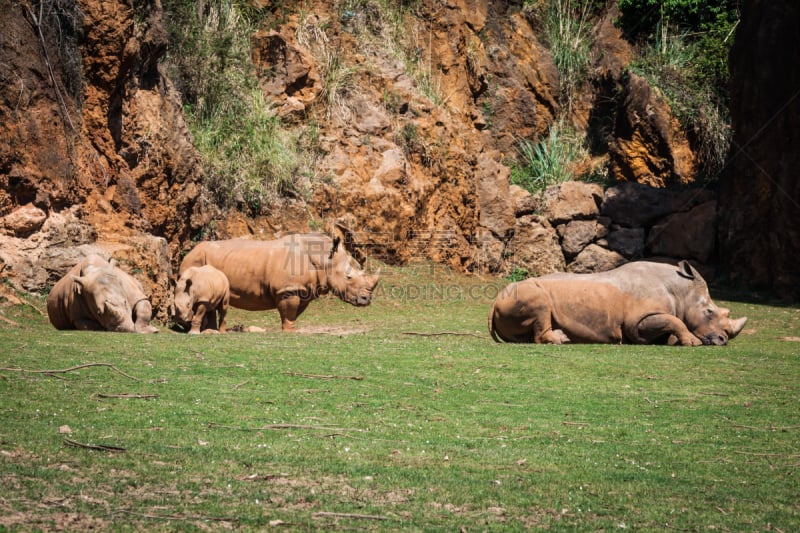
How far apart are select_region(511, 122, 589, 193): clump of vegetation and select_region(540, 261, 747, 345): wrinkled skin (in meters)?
13.8

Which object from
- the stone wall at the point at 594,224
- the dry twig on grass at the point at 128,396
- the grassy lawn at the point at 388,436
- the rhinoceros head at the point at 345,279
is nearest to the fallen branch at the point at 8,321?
the grassy lawn at the point at 388,436

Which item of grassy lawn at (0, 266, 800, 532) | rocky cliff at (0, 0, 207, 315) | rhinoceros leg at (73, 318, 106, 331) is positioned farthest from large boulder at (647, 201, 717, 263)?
rhinoceros leg at (73, 318, 106, 331)

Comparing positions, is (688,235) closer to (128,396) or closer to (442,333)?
(442,333)

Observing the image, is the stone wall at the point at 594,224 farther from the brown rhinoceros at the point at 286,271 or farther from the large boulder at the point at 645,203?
the brown rhinoceros at the point at 286,271

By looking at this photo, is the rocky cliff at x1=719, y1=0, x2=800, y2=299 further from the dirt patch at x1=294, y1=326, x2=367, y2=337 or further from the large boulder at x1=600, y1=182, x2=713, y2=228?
the dirt patch at x1=294, y1=326, x2=367, y2=337

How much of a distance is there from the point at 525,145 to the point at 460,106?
2.93 m

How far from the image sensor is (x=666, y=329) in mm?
12234

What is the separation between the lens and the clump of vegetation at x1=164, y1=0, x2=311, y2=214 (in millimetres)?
20547

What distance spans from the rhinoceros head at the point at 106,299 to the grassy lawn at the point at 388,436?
81 centimetres

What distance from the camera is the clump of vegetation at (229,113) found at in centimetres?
2055

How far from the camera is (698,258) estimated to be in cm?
2300

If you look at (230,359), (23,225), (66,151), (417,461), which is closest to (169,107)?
(66,151)

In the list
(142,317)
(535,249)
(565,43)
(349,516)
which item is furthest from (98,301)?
(565,43)

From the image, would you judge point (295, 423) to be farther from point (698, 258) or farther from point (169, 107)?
point (698, 258)
